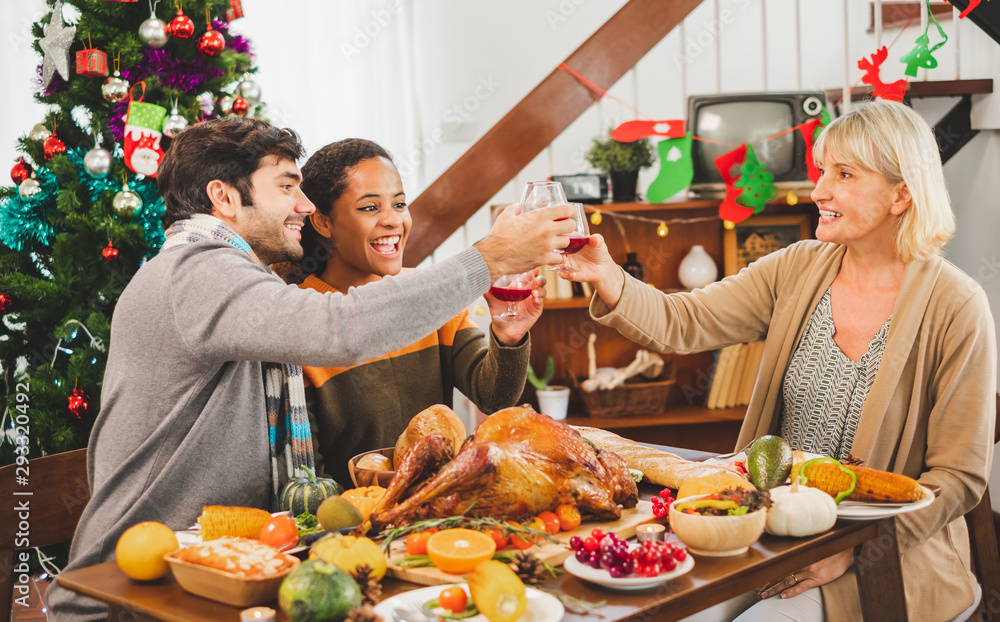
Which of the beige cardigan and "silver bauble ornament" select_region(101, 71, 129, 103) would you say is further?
"silver bauble ornament" select_region(101, 71, 129, 103)

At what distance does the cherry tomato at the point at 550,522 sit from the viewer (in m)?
1.09

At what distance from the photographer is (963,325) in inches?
66.8

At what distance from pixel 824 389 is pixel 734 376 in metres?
1.80

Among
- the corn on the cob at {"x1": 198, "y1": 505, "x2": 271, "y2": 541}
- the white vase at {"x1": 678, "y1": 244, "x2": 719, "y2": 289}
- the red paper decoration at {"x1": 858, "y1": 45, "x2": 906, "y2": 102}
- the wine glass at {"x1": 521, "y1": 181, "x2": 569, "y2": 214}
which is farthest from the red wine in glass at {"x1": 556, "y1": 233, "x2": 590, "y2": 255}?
the white vase at {"x1": 678, "y1": 244, "x2": 719, "y2": 289}

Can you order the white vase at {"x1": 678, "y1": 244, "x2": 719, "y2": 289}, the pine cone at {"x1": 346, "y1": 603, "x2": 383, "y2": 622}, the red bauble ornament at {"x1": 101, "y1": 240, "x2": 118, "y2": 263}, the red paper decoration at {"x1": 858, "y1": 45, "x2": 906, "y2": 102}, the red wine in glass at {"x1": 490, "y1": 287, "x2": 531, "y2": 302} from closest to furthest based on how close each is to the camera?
the pine cone at {"x1": 346, "y1": 603, "x2": 383, "y2": 622} → the red wine in glass at {"x1": 490, "y1": 287, "x2": 531, "y2": 302} → the red bauble ornament at {"x1": 101, "y1": 240, "x2": 118, "y2": 263} → the red paper decoration at {"x1": 858, "y1": 45, "x2": 906, "y2": 102} → the white vase at {"x1": 678, "y1": 244, "x2": 719, "y2": 289}

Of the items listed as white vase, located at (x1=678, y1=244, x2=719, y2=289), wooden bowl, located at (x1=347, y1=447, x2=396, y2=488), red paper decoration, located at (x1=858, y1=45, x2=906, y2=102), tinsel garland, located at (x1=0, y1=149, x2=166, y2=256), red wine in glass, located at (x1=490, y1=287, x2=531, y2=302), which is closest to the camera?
wooden bowl, located at (x1=347, y1=447, x2=396, y2=488)

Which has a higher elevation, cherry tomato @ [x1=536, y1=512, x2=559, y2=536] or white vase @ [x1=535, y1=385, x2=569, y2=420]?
cherry tomato @ [x1=536, y1=512, x2=559, y2=536]

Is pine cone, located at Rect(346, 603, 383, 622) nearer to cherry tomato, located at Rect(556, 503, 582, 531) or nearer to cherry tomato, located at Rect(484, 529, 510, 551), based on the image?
cherry tomato, located at Rect(484, 529, 510, 551)

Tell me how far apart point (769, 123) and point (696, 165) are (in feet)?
1.02

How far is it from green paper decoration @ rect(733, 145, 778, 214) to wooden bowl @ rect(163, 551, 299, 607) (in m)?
2.71

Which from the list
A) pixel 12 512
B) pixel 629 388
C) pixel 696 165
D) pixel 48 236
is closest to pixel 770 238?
pixel 696 165

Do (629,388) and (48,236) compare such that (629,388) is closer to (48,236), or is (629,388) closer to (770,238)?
(770,238)

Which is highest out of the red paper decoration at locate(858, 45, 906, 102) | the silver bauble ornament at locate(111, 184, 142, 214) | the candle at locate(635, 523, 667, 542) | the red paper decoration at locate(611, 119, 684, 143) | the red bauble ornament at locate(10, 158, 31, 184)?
the red paper decoration at locate(858, 45, 906, 102)

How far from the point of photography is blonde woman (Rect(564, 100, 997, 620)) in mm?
1609
